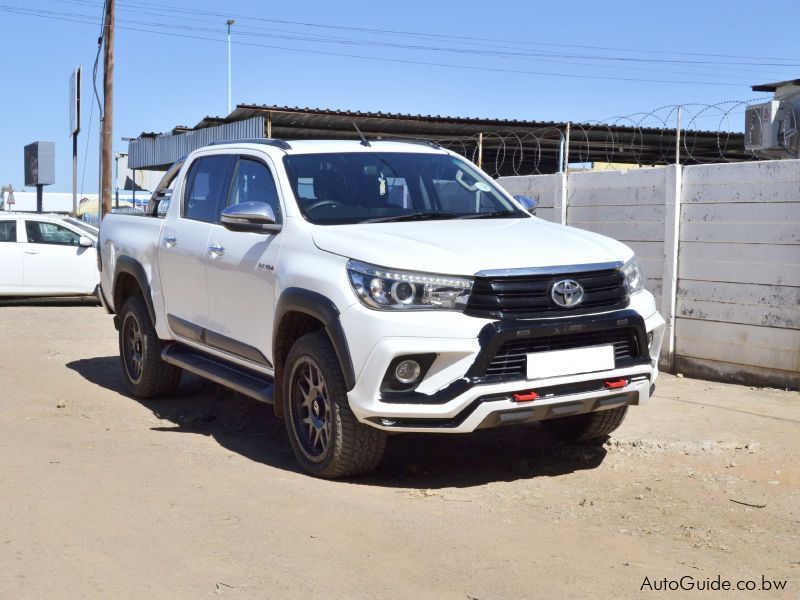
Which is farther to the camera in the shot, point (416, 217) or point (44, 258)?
point (44, 258)

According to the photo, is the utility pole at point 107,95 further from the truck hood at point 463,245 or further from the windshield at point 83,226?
the truck hood at point 463,245

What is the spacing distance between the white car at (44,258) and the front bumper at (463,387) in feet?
40.3

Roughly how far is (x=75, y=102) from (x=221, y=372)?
74.2ft

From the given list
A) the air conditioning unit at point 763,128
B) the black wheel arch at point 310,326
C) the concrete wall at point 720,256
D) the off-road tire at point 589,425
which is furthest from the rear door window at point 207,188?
the air conditioning unit at point 763,128

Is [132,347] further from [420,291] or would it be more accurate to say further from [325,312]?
[420,291]

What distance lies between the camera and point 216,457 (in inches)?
255

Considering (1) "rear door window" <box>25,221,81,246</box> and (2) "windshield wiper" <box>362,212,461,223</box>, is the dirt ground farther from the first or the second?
(1) "rear door window" <box>25,221,81,246</box>

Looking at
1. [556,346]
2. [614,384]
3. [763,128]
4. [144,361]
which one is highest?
[763,128]

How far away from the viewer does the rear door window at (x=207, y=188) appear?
7.28m

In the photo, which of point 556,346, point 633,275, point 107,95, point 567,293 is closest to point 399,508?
point 556,346

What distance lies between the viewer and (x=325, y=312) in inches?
218

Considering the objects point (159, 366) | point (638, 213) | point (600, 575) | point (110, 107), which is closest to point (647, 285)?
point (638, 213)

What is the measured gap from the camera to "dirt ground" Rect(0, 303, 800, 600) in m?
4.20

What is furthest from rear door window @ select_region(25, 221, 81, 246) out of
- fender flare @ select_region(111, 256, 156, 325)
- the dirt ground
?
the dirt ground
